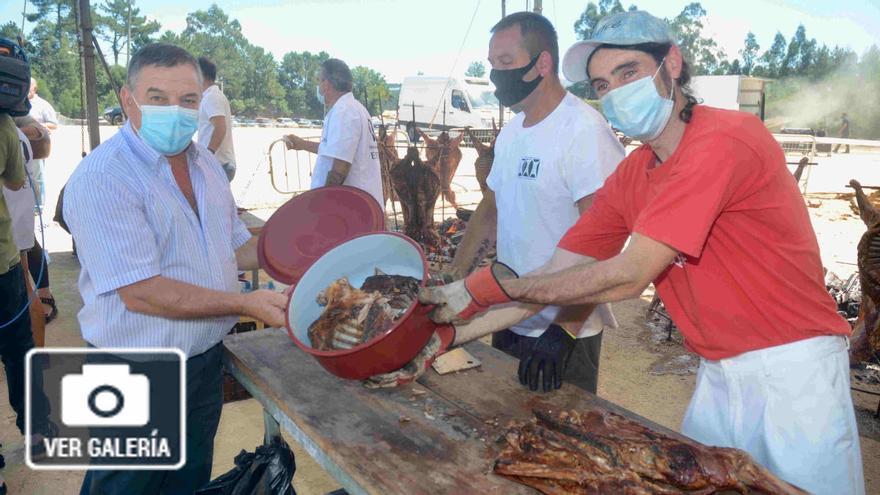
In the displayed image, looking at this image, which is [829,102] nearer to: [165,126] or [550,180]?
[550,180]

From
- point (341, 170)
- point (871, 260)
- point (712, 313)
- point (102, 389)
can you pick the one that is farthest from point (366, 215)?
point (871, 260)

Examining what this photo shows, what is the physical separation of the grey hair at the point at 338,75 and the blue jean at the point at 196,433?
11.9 feet

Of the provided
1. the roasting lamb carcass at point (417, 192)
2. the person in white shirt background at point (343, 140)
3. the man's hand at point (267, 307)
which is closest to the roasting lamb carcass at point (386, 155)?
the roasting lamb carcass at point (417, 192)

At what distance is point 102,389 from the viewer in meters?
2.54

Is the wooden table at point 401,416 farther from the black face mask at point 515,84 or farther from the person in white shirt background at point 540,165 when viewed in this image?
the black face mask at point 515,84

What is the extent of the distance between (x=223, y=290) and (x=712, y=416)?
1.91 m

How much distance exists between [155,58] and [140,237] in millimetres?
706

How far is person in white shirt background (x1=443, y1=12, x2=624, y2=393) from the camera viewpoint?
9.57ft

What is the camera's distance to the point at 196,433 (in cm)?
268

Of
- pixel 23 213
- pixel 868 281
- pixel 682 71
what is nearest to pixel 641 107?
pixel 682 71

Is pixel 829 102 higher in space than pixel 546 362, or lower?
higher

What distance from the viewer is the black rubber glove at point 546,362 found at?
234 cm

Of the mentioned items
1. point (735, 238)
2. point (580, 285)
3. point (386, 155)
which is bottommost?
point (580, 285)

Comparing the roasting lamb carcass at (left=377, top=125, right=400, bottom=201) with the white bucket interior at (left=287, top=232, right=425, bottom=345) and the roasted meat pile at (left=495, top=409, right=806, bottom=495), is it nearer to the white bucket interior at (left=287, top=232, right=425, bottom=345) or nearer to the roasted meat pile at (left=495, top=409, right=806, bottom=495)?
the white bucket interior at (left=287, top=232, right=425, bottom=345)
